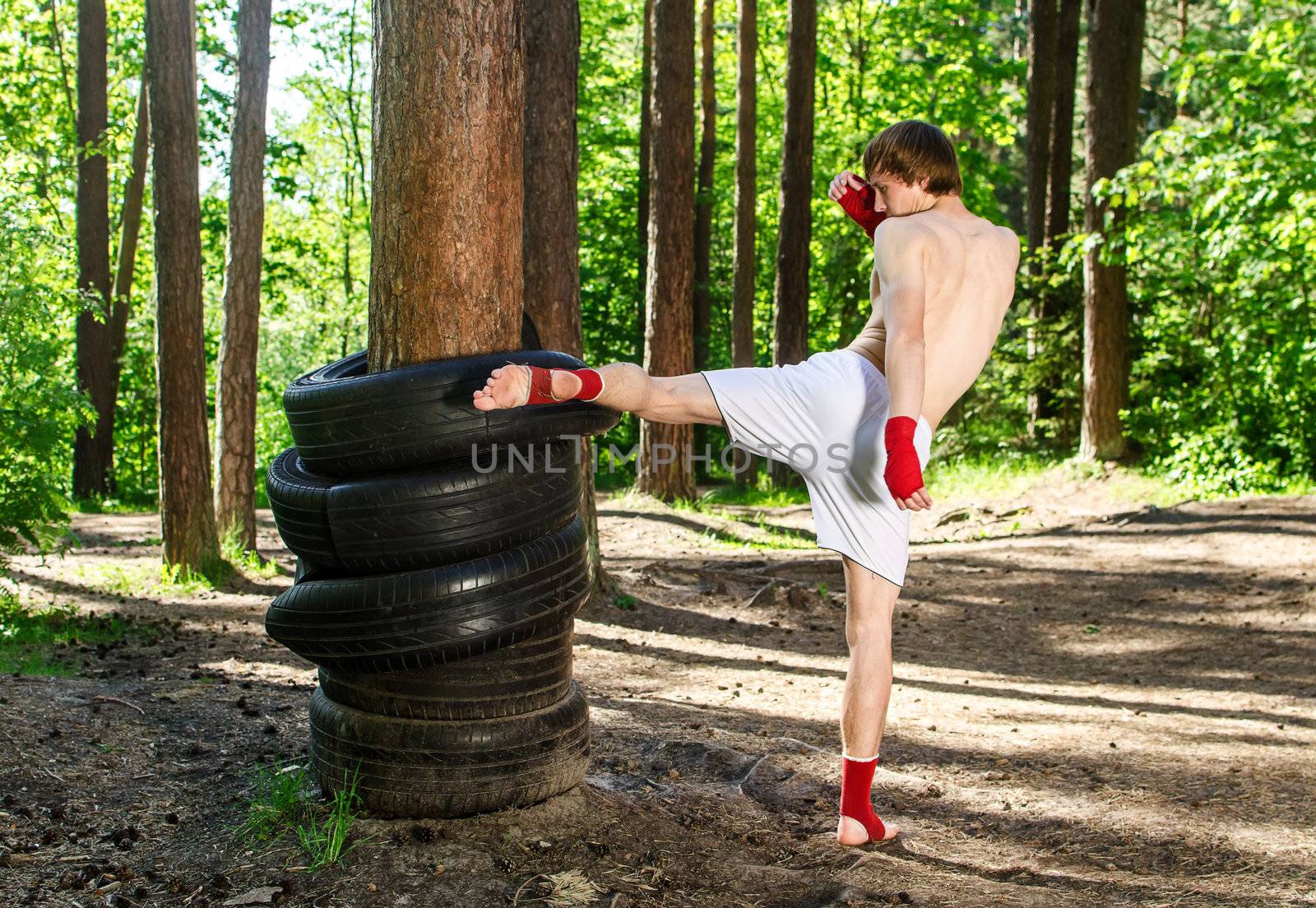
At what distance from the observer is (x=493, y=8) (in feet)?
11.0

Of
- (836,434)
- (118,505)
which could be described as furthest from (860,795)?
(118,505)

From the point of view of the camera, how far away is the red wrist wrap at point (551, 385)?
3.15m

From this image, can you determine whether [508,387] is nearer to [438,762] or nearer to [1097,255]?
[438,762]

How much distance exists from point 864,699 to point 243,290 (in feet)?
23.2

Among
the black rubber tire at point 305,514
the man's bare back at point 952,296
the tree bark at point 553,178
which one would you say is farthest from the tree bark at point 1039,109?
the black rubber tire at point 305,514

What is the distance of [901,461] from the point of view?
3.29 metres

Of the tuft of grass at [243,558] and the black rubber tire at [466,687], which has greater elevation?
the black rubber tire at [466,687]

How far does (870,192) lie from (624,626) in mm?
4448

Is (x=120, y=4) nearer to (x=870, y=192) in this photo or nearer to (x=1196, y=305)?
(x=1196, y=305)

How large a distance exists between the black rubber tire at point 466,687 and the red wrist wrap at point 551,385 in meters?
0.72

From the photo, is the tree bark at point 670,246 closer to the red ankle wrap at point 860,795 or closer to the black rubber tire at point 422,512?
the red ankle wrap at point 860,795

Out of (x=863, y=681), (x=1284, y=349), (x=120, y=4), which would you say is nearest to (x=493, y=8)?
(x=863, y=681)

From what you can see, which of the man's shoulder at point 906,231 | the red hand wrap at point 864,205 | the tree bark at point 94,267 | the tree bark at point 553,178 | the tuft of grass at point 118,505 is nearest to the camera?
the man's shoulder at point 906,231

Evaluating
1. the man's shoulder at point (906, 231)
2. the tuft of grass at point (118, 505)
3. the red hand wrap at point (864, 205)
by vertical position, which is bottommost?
the tuft of grass at point (118, 505)
